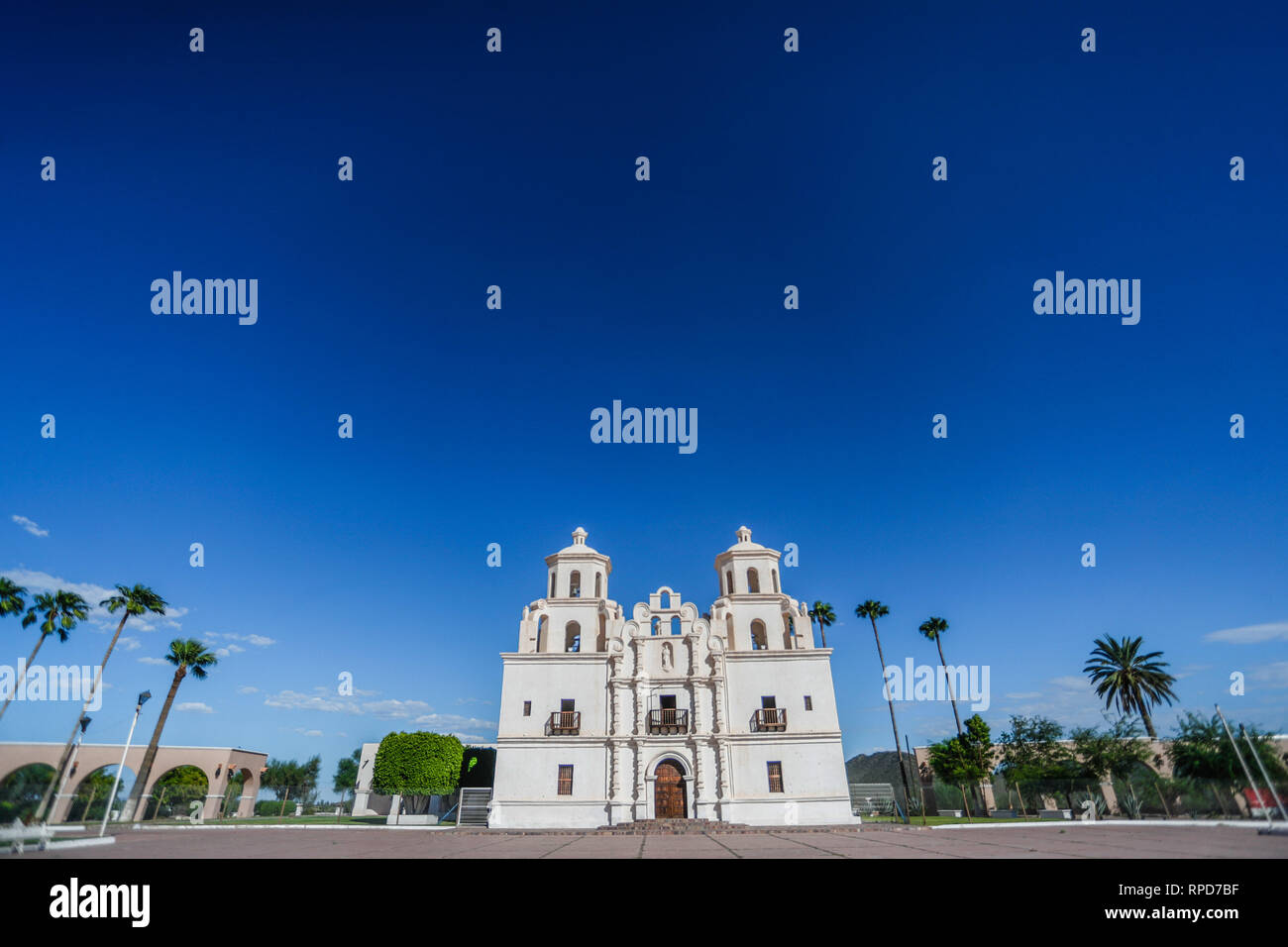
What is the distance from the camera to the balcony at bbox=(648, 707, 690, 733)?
2808 centimetres

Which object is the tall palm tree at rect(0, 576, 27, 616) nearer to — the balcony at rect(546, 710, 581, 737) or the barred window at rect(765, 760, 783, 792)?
the balcony at rect(546, 710, 581, 737)

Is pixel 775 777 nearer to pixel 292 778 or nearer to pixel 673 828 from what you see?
pixel 673 828

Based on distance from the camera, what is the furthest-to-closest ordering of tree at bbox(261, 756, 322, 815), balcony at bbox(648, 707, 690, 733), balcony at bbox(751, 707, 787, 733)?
1. tree at bbox(261, 756, 322, 815)
2. balcony at bbox(648, 707, 690, 733)
3. balcony at bbox(751, 707, 787, 733)

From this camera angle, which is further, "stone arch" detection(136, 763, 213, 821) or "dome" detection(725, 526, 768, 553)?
"stone arch" detection(136, 763, 213, 821)

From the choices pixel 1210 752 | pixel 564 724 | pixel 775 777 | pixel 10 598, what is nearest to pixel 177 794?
pixel 10 598

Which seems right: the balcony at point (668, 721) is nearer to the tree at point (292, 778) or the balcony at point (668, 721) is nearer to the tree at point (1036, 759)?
the tree at point (1036, 759)

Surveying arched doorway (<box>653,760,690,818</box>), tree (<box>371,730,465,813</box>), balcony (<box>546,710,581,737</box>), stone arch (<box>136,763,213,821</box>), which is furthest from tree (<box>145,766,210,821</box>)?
arched doorway (<box>653,760,690,818</box>)

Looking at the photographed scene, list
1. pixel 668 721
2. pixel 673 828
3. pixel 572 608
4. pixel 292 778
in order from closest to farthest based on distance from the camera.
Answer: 1. pixel 673 828
2. pixel 668 721
3. pixel 572 608
4. pixel 292 778

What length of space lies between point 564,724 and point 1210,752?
1188 inches

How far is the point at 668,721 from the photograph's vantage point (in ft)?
92.8

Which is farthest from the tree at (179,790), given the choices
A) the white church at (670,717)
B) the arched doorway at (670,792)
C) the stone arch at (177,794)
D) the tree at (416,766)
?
the arched doorway at (670,792)

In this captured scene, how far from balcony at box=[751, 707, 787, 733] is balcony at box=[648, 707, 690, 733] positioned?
10.9ft
